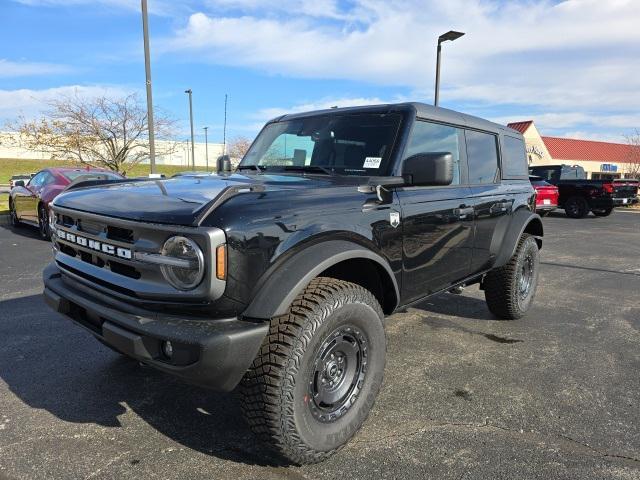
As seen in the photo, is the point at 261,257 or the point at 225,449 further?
the point at 225,449

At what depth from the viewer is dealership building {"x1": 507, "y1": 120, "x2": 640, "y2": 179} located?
38.3 metres

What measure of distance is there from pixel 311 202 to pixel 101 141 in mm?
17605

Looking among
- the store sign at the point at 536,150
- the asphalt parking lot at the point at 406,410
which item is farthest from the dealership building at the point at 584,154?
the asphalt parking lot at the point at 406,410

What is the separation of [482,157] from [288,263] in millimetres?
2656

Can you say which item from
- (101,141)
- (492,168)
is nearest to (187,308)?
(492,168)

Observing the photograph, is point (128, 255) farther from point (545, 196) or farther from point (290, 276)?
point (545, 196)

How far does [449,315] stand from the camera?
202 inches

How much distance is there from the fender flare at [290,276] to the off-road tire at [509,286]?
2666 mm

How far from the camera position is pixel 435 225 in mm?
3361

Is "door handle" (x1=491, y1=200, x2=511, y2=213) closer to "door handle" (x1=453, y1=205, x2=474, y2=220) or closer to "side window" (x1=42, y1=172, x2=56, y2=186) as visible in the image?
"door handle" (x1=453, y1=205, x2=474, y2=220)

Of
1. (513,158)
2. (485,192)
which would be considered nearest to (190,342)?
(485,192)

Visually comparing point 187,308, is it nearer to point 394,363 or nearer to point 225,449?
point 225,449

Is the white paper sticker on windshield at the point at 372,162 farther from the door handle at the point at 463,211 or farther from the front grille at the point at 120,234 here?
the front grille at the point at 120,234

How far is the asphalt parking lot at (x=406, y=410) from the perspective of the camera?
248 centimetres
